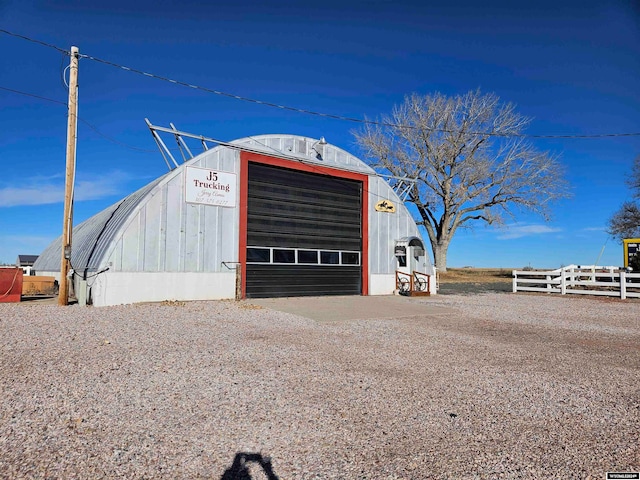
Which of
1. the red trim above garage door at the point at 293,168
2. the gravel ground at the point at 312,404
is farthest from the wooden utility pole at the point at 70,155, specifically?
the red trim above garage door at the point at 293,168

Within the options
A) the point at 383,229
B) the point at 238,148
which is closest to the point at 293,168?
the point at 238,148

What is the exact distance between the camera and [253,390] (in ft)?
15.1

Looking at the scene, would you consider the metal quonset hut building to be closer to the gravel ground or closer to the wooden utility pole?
the wooden utility pole

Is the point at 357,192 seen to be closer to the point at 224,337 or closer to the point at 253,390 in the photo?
the point at 224,337

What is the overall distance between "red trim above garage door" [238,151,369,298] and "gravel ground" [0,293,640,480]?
7.43 metres

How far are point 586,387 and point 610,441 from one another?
66.9 inches

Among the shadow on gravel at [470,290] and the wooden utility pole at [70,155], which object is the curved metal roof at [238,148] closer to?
the wooden utility pole at [70,155]

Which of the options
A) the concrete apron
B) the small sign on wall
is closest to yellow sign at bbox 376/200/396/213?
the concrete apron

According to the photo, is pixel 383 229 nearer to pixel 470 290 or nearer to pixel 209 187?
pixel 470 290

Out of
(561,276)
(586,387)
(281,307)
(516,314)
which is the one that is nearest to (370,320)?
(281,307)

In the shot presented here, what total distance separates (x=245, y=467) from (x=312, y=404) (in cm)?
139

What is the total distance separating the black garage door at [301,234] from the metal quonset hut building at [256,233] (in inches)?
1.7

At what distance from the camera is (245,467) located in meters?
2.91

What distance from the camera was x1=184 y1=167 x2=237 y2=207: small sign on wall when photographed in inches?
571
